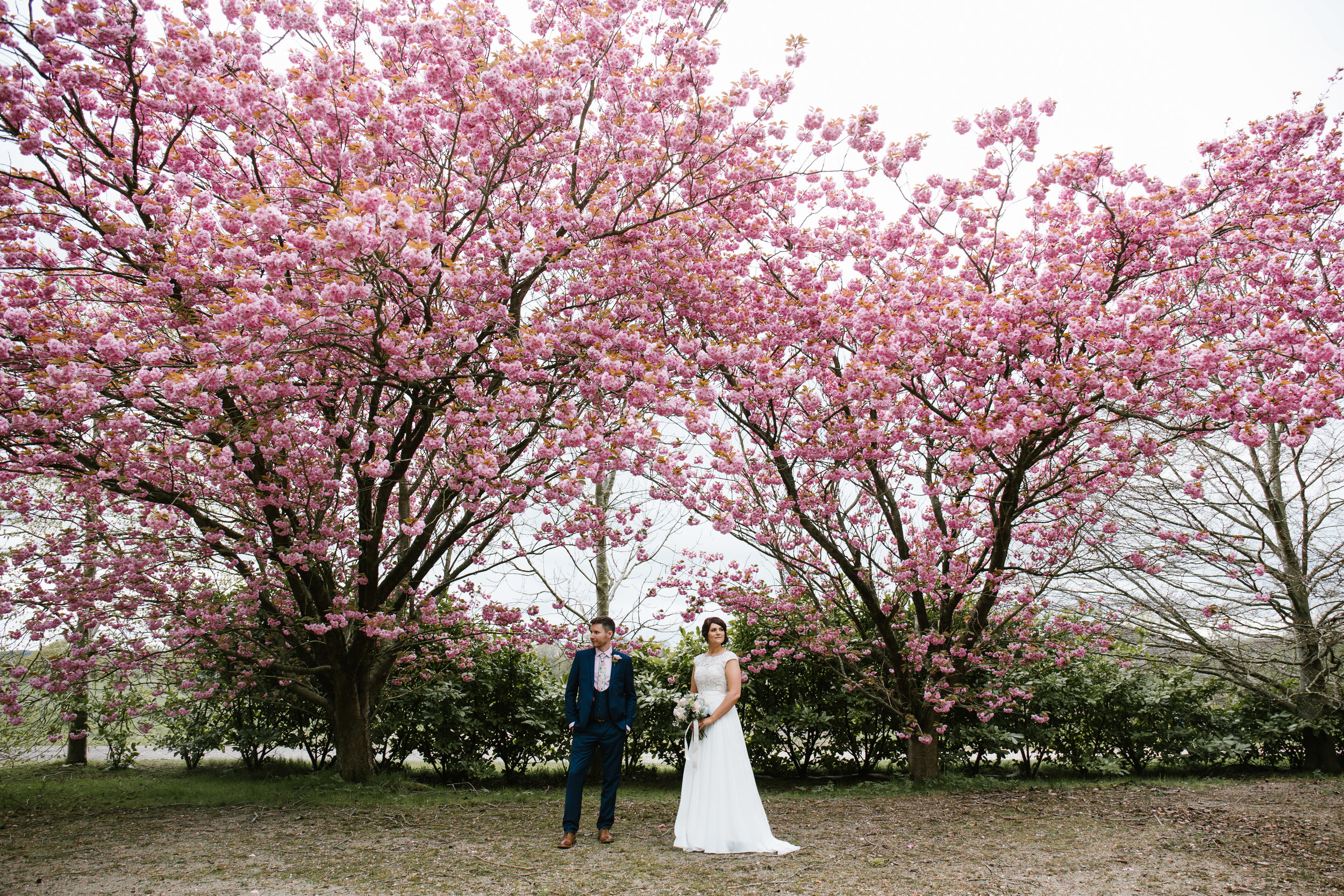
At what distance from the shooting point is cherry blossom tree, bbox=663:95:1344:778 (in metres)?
6.21

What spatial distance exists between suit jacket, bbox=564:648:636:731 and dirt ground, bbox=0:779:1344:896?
31.2 inches

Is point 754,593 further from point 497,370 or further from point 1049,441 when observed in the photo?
point 497,370

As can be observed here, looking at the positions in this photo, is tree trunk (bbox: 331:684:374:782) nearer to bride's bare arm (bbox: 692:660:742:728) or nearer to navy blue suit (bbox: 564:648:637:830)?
navy blue suit (bbox: 564:648:637:830)

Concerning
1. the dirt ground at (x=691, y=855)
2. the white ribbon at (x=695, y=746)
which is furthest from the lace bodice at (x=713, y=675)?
the dirt ground at (x=691, y=855)

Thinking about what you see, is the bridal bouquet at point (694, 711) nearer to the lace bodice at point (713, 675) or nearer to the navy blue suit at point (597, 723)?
the lace bodice at point (713, 675)

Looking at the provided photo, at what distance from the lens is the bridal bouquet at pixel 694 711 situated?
5137 millimetres

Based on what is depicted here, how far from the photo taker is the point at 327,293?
4.75 m

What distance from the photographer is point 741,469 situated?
648 cm

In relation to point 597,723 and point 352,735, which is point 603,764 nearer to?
point 597,723

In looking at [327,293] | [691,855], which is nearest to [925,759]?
[691,855]

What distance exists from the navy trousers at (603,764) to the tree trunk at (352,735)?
3.27 m

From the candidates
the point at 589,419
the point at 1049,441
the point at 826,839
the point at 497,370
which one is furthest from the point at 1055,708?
the point at 497,370

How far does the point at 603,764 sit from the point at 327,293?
3402 millimetres

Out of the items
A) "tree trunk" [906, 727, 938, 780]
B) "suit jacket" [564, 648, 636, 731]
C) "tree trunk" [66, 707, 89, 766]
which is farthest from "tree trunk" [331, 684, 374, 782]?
"tree trunk" [906, 727, 938, 780]
